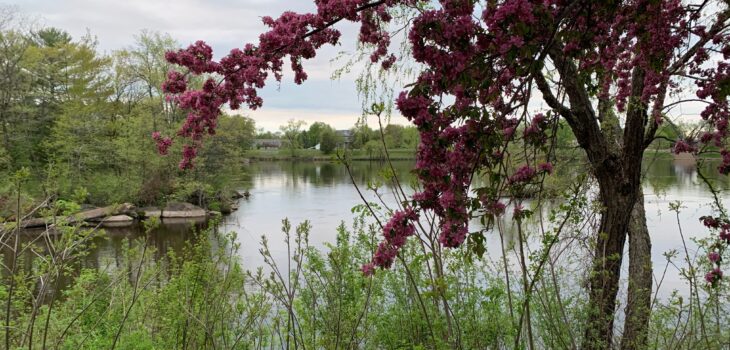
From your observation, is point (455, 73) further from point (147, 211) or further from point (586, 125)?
point (147, 211)

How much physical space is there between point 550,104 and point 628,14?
179cm

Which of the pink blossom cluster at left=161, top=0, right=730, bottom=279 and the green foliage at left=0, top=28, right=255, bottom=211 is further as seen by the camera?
the green foliage at left=0, top=28, right=255, bottom=211

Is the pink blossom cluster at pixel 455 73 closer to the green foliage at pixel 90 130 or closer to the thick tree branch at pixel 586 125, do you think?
the thick tree branch at pixel 586 125

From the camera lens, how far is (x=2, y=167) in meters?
20.4

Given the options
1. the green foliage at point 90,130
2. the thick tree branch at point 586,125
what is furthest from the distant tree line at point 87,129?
the thick tree branch at point 586,125

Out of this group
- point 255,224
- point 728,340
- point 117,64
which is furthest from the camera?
point 117,64

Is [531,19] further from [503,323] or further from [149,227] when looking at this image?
[503,323]

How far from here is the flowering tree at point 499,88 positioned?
1.63 meters

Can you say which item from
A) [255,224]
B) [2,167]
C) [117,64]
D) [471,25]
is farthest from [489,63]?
[117,64]

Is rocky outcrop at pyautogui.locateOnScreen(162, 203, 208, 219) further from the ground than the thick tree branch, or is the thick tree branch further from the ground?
the thick tree branch

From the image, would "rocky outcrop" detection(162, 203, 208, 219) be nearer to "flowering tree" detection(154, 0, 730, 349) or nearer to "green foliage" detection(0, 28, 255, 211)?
"green foliage" detection(0, 28, 255, 211)

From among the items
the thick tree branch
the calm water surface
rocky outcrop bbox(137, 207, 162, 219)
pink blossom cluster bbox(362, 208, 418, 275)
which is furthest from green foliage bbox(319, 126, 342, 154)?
pink blossom cluster bbox(362, 208, 418, 275)

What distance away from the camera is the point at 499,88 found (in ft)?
5.84

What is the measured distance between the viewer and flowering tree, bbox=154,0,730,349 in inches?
64.0
